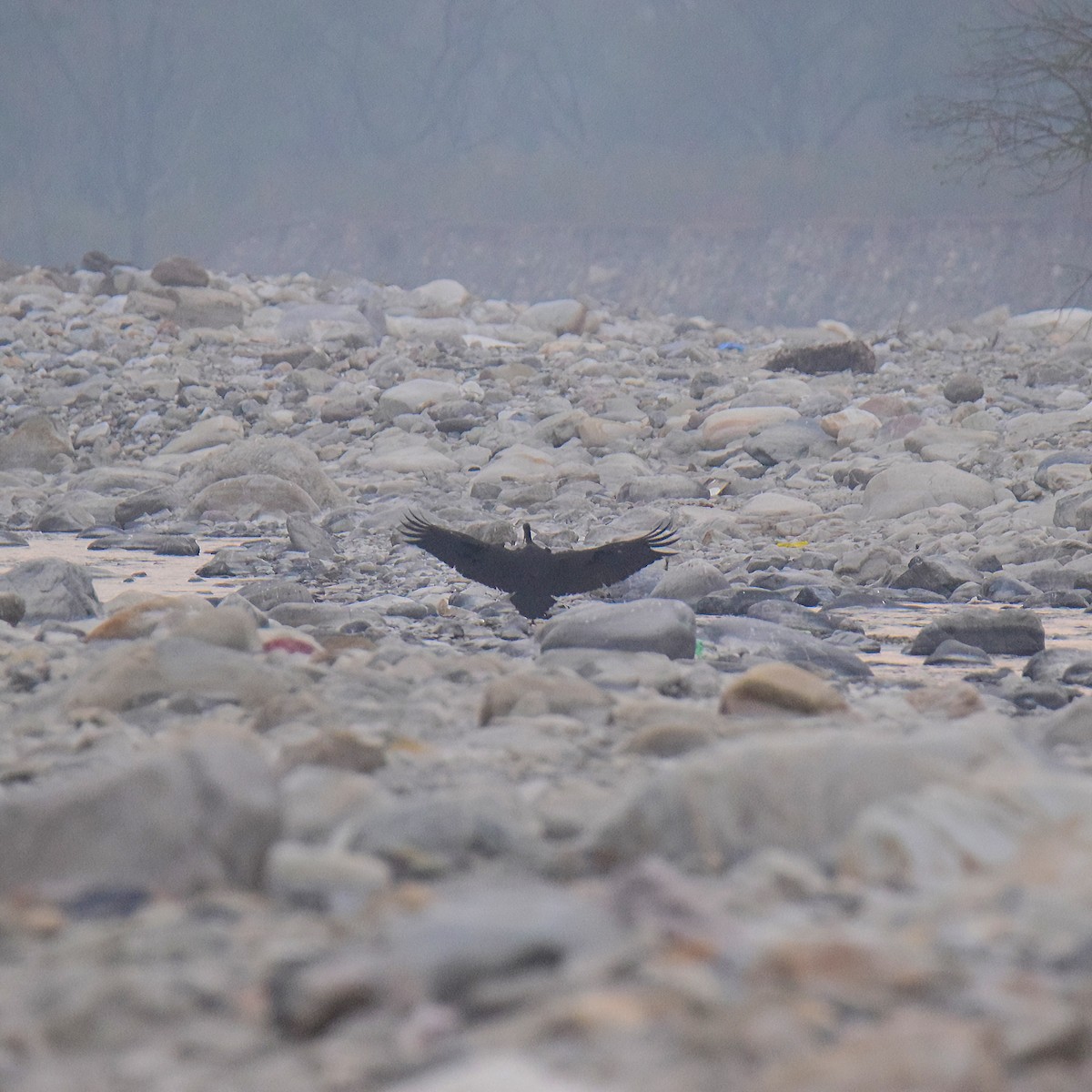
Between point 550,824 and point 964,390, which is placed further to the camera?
point 964,390

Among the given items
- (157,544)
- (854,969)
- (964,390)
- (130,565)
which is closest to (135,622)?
(854,969)

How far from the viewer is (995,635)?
3.46 m

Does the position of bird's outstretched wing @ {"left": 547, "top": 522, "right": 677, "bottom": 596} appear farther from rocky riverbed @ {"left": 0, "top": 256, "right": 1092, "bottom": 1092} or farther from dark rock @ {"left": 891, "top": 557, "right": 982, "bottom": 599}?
dark rock @ {"left": 891, "top": 557, "right": 982, "bottom": 599}

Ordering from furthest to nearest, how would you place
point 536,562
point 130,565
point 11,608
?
point 130,565 → point 536,562 → point 11,608

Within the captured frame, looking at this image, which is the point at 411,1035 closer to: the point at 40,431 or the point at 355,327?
the point at 40,431

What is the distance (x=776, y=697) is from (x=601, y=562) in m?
1.45

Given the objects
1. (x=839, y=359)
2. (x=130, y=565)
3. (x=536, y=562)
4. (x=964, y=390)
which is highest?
(x=839, y=359)

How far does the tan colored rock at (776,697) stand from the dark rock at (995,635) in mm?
1441

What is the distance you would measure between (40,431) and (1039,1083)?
29.4ft

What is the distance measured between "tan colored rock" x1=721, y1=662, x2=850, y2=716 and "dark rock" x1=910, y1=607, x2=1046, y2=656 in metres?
1.44

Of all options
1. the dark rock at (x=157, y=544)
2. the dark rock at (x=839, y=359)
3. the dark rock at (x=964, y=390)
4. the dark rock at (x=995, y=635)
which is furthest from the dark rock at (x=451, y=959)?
the dark rock at (x=839, y=359)

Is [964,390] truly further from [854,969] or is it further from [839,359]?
[854,969]

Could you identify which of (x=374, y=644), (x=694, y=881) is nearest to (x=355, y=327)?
(x=374, y=644)

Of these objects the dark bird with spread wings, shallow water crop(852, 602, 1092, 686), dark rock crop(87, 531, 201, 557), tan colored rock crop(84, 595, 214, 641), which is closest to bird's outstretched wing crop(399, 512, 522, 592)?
the dark bird with spread wings
